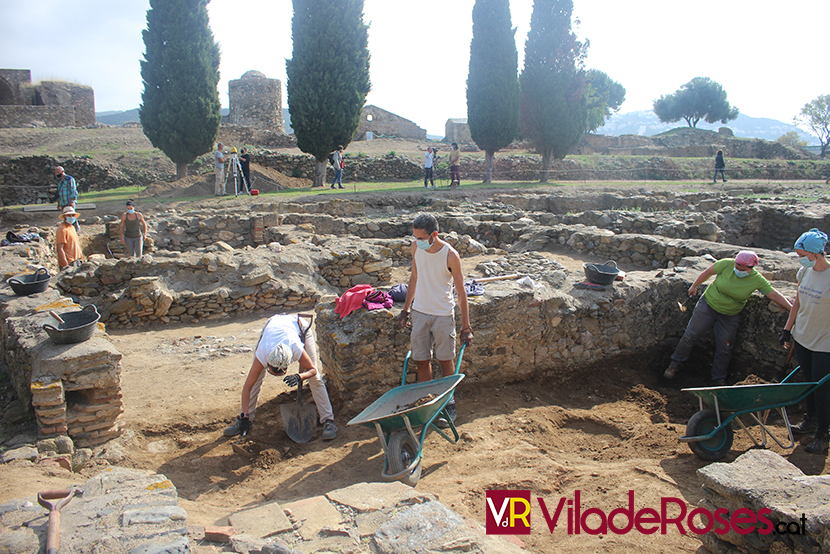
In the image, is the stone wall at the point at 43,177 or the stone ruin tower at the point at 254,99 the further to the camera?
the stone ruin tower at the point at 254,99

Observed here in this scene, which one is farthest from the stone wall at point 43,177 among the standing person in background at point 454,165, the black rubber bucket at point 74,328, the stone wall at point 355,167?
the black rubber bucket at point 74,328

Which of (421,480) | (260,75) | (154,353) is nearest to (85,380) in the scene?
(154,353)

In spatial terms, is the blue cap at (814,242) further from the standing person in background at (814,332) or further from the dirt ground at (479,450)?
the dirt ground at (479,450)

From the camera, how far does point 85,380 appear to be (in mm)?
4207

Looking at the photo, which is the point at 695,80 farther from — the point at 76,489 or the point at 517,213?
the point at 76,489

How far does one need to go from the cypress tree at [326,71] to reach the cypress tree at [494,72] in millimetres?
5712

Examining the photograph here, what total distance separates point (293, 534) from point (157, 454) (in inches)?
89.4

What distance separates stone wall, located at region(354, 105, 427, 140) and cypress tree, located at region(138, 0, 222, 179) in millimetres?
16923

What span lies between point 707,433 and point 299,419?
353cm

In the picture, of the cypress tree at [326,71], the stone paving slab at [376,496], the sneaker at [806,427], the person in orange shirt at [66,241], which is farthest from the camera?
the cypress tree at [326,71]

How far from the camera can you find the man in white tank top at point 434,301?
168 inches

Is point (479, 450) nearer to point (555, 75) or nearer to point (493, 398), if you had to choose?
point (493, 398)

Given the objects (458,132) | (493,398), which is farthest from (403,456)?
(458,132)

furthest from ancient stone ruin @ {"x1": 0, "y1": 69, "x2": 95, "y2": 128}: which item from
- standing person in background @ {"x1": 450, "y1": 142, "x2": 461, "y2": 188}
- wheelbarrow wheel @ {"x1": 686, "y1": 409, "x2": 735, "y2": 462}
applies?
wheelbarrow wheel @ {"x1": 686, "y1": 409, "x2": 735, "y2": 462}
